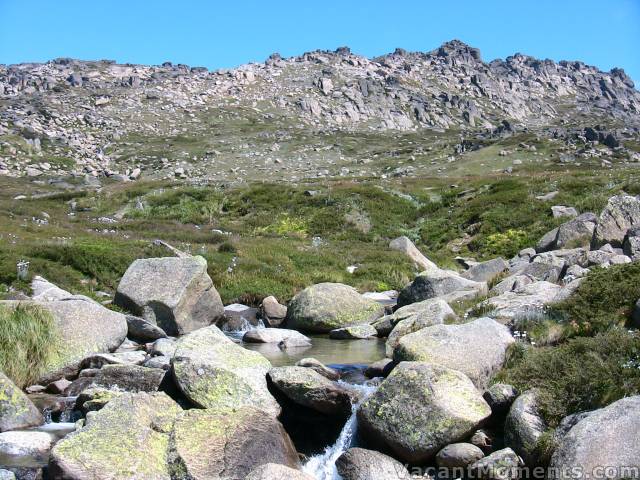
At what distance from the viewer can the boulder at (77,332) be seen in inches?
478

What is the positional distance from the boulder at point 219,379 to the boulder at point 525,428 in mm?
3880

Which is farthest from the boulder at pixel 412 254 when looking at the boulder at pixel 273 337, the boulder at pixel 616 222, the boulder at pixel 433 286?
the boulder at pixel 273 337

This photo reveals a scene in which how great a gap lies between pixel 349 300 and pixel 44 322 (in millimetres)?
9684

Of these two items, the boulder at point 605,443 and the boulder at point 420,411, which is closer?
the boulder at point 605,443

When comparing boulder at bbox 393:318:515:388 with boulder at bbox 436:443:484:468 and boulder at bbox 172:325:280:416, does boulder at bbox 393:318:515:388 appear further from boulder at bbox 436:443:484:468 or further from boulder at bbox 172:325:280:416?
boulder at bbox 172:325:280:416

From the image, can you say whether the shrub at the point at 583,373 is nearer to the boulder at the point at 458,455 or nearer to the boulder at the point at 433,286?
the boulder at the point at 458,455

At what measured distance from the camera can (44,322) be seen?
12414 millimetres

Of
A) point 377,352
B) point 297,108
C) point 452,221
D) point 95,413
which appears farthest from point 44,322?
point 297,108

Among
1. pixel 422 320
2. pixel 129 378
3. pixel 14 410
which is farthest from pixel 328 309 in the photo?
pixel 14 410

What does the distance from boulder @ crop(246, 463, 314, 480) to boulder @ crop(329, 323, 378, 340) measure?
31.5 ft

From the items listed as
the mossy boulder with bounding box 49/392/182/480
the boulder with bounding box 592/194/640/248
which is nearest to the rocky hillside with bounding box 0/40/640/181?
the boulder with bounding box 592/194/640/248

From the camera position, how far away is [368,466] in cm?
889

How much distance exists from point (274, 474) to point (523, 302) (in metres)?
8.20

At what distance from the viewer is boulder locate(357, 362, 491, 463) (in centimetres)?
883
